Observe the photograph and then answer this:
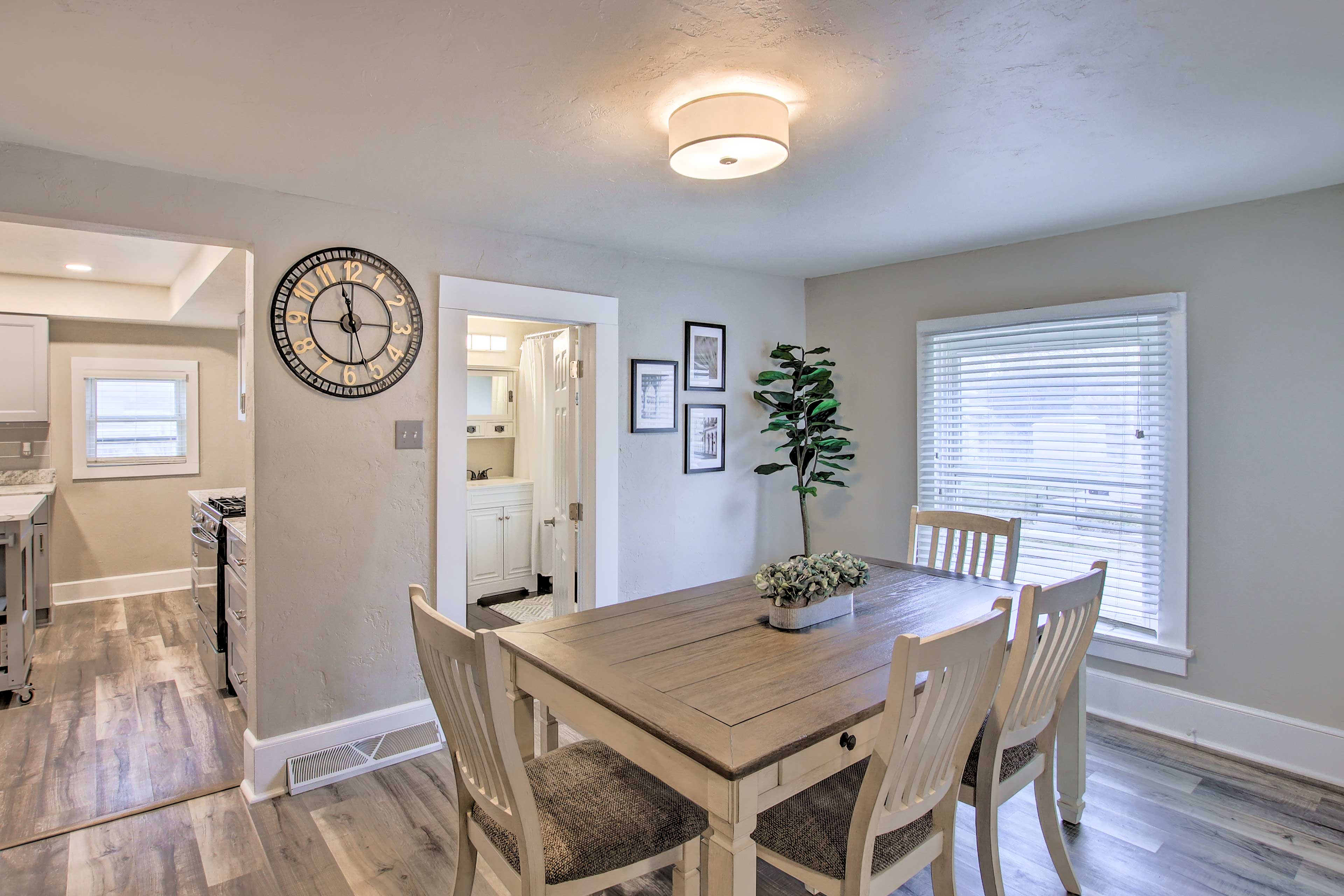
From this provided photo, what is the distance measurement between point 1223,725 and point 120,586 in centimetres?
730

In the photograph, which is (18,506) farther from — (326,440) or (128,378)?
(326,440)

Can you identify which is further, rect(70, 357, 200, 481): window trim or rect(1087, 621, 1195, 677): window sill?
rect(70, 357, 200, 481): window trim

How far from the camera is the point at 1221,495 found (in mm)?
2889

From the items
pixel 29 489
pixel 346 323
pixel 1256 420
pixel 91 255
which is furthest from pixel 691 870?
pixel 29 489

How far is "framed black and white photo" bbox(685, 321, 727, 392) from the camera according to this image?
3916mm

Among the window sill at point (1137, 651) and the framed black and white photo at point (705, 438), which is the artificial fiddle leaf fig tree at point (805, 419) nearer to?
the framed black and white photo at point (705, 438)

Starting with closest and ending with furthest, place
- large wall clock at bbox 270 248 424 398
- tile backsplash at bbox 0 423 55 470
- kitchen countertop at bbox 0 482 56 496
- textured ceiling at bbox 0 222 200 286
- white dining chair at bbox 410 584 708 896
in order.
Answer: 1. white dining chair at bbox 410 584 708 896
2. large wall clock at bbox 270 248 424 398
3. textured ceiling at bbox 0 222 200 286
4. kitchen countertop at bbox 0 482 56 496
5. tile backsplash at bbox 0 423 55 470

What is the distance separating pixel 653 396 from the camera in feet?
12.4

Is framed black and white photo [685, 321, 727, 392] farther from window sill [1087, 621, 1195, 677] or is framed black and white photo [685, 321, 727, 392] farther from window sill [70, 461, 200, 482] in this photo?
window sill [70, 461, 200, 482]

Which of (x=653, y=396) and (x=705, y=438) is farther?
(x=705, y=438)

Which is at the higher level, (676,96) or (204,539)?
(676,96)

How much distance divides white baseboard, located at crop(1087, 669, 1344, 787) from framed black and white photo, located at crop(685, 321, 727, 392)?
244 centimetres

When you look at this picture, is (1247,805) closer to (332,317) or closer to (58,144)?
(332,317)

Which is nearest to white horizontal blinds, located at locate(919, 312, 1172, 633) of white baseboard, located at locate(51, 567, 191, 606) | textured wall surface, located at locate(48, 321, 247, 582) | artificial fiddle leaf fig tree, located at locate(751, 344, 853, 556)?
artificial fiddle leaf fig tree, located at locate(751, 344, 853, 556)
